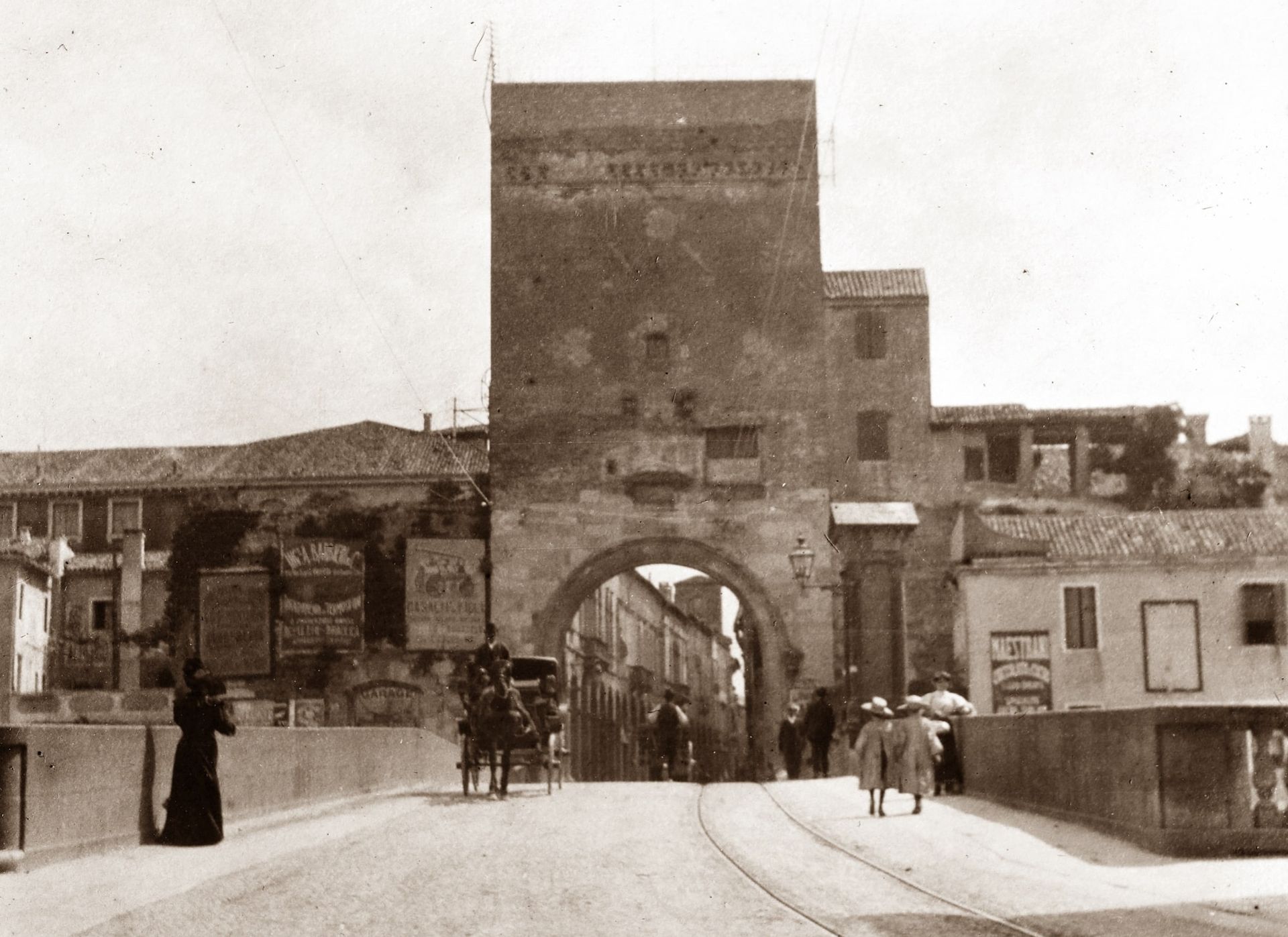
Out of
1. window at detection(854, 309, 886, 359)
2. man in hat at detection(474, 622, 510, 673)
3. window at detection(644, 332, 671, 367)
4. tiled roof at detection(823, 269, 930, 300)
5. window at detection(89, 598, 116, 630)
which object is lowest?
Answer: man in hat at detection(474, 622, 510, 673)

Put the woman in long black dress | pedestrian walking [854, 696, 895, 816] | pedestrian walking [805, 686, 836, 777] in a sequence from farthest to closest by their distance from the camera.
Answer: pedestrian walking [805, 686, 836, 777], pedestrian walking [854, 696, 895, 816], the woman in long black dress

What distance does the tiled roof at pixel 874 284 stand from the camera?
43.8 meters

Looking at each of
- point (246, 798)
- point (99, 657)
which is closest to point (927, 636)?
point (99, 657)

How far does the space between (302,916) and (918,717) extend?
8816mm

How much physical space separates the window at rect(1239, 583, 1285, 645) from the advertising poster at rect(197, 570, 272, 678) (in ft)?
61.6

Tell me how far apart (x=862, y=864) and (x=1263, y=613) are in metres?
25.0

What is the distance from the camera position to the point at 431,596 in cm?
3778

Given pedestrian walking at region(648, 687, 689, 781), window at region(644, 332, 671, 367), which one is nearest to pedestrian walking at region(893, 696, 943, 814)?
pedestrian walking at region(648, 687, 689, 781)

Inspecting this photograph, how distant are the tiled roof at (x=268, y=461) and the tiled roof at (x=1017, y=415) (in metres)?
10.8

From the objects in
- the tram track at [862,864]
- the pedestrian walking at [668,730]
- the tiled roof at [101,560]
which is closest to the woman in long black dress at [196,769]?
the tram track at [862,864]

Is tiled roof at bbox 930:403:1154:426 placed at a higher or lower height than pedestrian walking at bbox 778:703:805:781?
higher

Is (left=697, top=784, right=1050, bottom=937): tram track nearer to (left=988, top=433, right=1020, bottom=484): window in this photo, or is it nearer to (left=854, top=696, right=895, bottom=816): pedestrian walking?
(left=854, top=696, right=895, bottom=816): pedestrian walking

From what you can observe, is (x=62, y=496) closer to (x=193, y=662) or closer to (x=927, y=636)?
(x=927, y=636)

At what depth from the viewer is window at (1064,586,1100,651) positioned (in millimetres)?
35312
